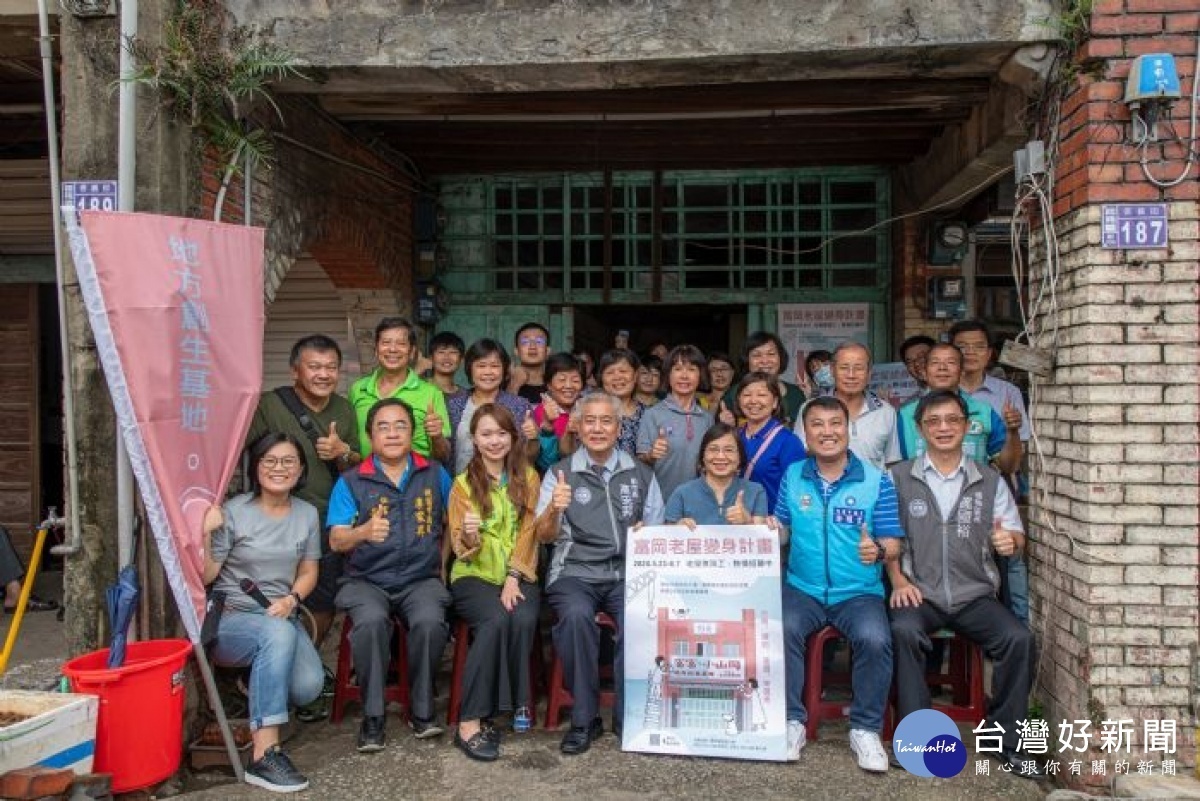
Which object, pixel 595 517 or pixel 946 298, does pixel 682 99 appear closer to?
pixel 595 517

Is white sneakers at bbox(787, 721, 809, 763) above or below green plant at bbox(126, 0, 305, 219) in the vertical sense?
below

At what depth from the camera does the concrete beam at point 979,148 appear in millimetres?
4195

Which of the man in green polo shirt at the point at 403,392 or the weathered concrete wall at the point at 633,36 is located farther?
the man in green polo shirt at the point at 403,392

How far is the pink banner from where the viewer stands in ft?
11.6

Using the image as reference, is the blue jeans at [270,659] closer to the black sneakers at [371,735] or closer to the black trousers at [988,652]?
the black sneakers at [371,735]

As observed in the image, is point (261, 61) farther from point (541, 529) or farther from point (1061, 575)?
point (1061, 575)

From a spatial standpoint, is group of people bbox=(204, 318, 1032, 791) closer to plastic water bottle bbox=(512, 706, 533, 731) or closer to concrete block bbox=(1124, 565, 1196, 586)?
plastic water bottle bbox=(512, 706, 533, 731)

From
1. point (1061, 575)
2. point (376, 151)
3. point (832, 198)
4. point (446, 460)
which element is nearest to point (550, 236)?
point (376, 151)

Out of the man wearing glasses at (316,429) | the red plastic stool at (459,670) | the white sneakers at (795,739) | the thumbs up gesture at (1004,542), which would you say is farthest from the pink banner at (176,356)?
the thumbs up gesture at (1004,542)

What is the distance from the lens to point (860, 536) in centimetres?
412

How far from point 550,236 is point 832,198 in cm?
251

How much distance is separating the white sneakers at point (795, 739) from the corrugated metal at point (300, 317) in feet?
17.6

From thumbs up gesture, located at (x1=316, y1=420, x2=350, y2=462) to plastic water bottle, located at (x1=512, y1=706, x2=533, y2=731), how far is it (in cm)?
155

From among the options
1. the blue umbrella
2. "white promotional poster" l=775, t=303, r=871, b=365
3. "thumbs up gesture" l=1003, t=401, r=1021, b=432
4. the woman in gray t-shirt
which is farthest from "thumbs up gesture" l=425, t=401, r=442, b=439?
"white promotional poster" l=775, t=303, r=871, b=365
